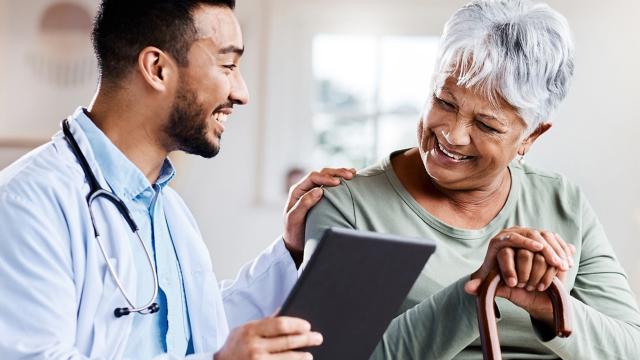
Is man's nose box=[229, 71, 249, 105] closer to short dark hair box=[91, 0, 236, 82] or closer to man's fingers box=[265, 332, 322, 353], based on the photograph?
short dark hair box=[91, 0, 236, 82]

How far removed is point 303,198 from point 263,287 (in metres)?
0.26

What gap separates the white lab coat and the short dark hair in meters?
0.13

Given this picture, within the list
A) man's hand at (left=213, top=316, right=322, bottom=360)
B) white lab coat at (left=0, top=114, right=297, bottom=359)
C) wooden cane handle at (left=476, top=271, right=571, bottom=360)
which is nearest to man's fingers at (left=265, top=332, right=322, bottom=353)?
man's hand at (left=213, top=316, right=322, bottom=360)

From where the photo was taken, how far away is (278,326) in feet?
3.91

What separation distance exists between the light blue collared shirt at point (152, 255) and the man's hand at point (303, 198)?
0.25 m

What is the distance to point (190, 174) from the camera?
400 cm

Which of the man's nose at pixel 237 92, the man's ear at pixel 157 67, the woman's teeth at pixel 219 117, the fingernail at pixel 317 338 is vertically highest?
the man's ear at pixel 157 67

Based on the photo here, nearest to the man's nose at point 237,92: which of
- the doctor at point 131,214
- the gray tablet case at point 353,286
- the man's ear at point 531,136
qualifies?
the doctor at point 131,214

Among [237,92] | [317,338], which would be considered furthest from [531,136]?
[317,338]

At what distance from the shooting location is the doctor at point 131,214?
1.25 meters

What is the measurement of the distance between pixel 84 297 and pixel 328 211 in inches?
18.7

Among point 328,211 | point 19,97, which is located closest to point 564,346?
point 328,211

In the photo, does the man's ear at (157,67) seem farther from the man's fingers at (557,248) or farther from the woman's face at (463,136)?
the man's fingers at (557,248)

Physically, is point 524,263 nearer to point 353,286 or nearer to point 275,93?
point 353,286
